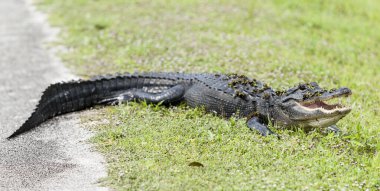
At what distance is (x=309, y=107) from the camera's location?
707 cm

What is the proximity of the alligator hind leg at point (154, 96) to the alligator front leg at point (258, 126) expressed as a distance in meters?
1.32

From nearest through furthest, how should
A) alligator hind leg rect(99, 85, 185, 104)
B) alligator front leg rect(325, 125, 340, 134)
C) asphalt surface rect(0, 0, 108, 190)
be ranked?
asphalt surface rect(0, 0, 108, 190) < alligator front leg rect(325, 125, 340, 134) < alligator hind leg rect(99, 85, 185, 104)

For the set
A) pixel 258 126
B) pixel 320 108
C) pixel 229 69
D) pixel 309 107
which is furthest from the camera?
pixel 229 69

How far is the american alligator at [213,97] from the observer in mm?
7000

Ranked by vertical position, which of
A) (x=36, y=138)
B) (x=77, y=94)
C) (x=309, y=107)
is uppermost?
(x=309, y=107)

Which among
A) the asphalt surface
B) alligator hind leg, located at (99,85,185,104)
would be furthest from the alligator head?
the asphalt surface

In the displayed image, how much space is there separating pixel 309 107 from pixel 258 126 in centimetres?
65

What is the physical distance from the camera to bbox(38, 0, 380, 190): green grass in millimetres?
5895

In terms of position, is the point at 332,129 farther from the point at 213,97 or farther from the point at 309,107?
the point at 213,97

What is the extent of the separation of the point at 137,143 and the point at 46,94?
1.98m

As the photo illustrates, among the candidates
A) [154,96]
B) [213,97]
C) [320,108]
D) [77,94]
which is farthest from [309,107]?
[77,94]

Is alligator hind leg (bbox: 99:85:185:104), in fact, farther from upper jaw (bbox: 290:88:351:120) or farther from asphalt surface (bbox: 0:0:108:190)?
upper jaw (bbox: 290:88:351:120)

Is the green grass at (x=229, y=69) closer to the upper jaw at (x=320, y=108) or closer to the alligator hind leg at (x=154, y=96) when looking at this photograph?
the alligator hind leg at (x=154, y=96)

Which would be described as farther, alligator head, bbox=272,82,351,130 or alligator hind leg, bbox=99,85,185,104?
alligator hind leg, bbox=99,85,185,104
